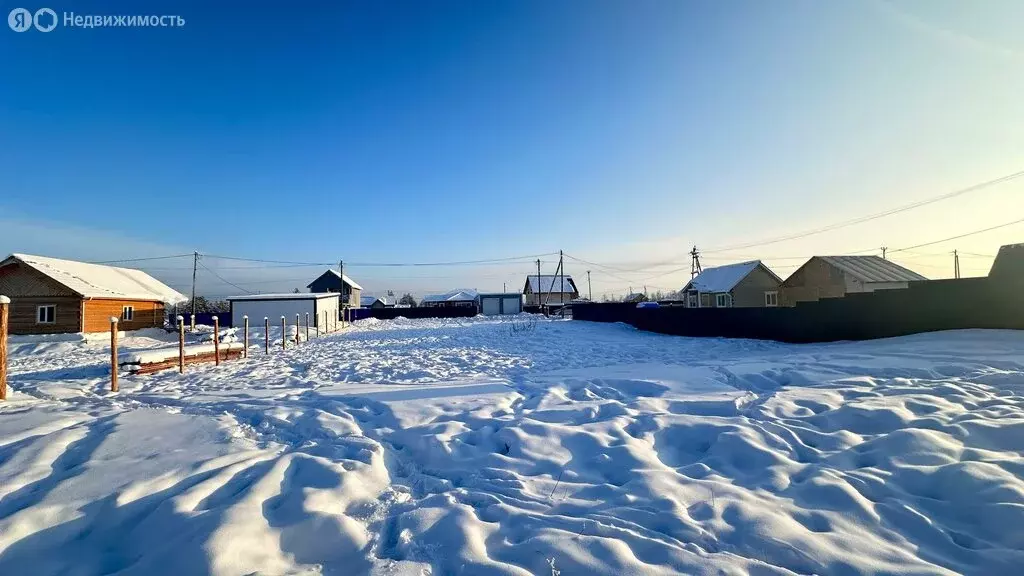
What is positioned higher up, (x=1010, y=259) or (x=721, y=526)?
(x=1010, y=259)

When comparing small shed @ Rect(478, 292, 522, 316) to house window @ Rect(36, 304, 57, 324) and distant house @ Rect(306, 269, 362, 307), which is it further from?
house window @ Rect(36, 304, 57, 324)

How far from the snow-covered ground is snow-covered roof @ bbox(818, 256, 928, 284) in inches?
671

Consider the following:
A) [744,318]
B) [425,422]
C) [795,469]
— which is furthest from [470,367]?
[744,318]

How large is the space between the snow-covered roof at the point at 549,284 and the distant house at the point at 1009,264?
4578 cm

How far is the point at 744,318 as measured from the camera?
15414mm

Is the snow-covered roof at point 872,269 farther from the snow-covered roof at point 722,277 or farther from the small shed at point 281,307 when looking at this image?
the small shed at point 281,307

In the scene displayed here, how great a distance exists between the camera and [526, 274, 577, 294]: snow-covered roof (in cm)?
5603

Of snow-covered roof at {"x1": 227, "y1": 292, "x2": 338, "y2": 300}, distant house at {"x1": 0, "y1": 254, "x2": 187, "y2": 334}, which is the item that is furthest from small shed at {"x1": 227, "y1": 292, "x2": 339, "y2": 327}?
distant house at {"x1": 0, "y1": 254, "x2": 187, "y2": 334}

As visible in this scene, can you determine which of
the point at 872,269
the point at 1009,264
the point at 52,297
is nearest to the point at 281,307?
the point at 52,297

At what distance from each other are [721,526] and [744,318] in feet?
47.2

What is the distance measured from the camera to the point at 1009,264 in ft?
31.7

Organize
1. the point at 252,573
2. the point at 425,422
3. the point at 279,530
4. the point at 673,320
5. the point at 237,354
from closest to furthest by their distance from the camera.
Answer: the point at 252,573 → the point at 279,530 → the point at 425,422 → the point at 237,354 → the point at 673,320

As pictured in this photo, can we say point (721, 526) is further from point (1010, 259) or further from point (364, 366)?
point (1010, 259)

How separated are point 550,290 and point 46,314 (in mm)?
44113
